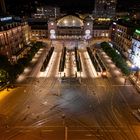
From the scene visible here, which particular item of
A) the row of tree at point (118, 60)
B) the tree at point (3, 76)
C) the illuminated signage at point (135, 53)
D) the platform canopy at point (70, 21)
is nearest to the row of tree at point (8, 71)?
the tree at point (3, 76)

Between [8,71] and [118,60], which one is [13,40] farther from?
[118,60]

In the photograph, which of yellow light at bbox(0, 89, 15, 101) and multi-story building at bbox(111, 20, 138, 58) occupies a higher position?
multi-story building at bbox(111, 20, 138, 58)

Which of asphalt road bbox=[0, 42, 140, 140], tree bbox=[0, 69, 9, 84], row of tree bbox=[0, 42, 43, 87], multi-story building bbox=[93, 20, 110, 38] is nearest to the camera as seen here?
asphalt road bbox=[0, 42, 140, 140]

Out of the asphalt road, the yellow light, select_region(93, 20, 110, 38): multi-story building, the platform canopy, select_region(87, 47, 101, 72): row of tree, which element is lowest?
the asphalt road

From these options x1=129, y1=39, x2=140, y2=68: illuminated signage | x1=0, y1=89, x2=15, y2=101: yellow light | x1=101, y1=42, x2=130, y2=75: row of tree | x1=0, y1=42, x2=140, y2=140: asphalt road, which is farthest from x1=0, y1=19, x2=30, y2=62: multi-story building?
x1=129, y1=39, x2=140, y2=68: illuminated signage

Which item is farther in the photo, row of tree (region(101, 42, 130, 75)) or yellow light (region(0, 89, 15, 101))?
row of tree (region(101, 42, 130, 75))

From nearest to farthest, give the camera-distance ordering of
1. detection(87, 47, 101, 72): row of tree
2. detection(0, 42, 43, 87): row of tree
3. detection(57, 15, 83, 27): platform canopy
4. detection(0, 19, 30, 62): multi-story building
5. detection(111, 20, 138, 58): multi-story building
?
1. detection(0, 42, 43, 87): row of tree
2. detection(87, 47, 101, 72): row of tree
3. detection(0, 19, 30, 62): multi-story building
4. detection(111, 20, 138, 58): multi-story building
5. detection(57, 15, 83, 27): platform canopy

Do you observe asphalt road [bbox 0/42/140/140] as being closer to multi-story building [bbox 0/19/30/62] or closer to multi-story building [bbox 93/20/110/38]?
multi-story building [bbox 0/19/30/62]
